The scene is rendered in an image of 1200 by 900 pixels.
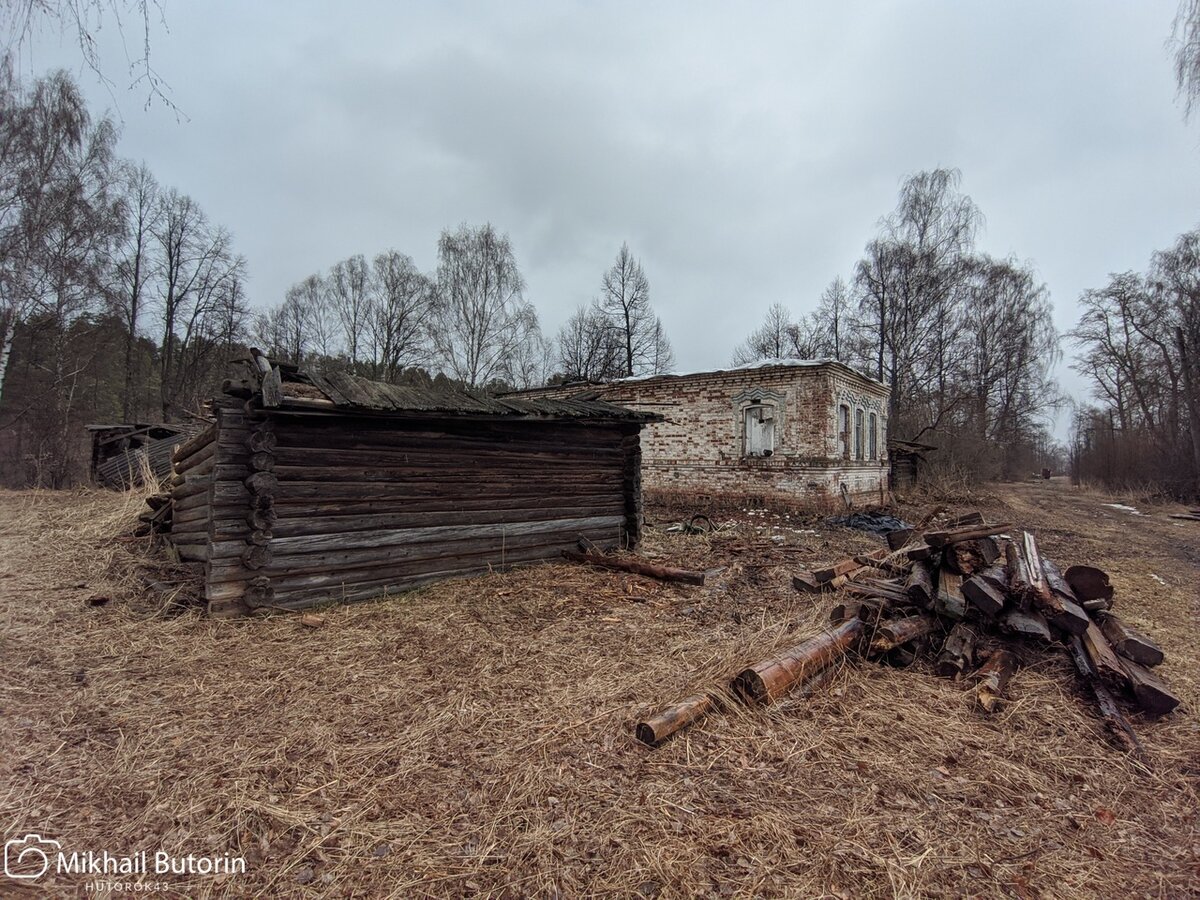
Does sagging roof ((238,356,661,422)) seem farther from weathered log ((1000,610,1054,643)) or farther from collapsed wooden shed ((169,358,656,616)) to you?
weathered log ((1000,610,1054,643))

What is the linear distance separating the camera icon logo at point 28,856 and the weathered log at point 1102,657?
6197 mm

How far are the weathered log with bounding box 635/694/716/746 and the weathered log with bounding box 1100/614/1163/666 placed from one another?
3458 mm

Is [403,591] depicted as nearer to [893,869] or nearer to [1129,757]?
[893,869]

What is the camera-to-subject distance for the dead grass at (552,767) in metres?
2.19

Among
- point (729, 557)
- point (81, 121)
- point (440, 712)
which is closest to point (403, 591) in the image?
point (440, 712)

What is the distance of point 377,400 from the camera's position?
5.75 meters

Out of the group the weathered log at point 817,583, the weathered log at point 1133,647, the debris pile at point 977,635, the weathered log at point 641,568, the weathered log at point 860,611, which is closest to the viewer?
the debris pile at point 977,635

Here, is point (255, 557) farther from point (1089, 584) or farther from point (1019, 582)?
point (1089, 584)

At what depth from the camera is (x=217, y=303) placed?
22.2m

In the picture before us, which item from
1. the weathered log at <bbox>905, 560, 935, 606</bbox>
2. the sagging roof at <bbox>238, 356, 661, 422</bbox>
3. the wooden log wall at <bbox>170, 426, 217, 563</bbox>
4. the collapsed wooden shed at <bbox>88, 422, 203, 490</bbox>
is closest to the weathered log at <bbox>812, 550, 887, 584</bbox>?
the weathered log at <bbox>905, 560, 935, 606</bbox>

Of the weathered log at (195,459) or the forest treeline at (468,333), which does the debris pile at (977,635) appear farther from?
the forest treeline at (468,333)

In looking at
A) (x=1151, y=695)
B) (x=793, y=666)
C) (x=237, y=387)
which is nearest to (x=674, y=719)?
(x=793, y=666)

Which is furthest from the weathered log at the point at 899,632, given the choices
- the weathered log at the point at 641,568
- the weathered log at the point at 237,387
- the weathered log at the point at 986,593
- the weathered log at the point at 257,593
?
the weathered log at the point at 237,387

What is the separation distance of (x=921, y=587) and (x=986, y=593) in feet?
1.96
